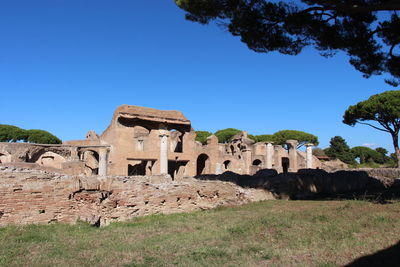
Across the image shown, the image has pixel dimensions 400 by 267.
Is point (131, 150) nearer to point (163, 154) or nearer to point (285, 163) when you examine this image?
point (163, 154)

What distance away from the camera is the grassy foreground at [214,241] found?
4273 millimetres

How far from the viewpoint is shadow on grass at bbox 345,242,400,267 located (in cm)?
377

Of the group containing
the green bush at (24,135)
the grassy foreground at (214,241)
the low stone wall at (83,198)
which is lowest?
the grassy foreground at (214,241)

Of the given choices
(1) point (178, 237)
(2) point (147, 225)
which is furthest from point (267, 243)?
(2) point (147, 225)

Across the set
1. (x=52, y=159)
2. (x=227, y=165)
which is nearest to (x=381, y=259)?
(x=52, y=159)

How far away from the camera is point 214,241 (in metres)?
5.30

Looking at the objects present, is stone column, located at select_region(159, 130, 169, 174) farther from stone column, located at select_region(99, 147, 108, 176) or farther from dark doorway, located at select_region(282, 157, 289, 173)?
dark doorway, located at select_region(282, 157, 289, 173)

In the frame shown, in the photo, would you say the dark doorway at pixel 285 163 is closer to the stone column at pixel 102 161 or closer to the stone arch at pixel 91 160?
the stone arch at pixel 91 160

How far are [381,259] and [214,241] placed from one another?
7.84 feet

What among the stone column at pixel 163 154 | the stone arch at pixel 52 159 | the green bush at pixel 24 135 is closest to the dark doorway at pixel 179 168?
the stone column at pixel 163 154

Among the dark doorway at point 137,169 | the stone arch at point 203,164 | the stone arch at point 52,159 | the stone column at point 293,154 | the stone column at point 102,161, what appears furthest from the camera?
the stone column at point 293,154

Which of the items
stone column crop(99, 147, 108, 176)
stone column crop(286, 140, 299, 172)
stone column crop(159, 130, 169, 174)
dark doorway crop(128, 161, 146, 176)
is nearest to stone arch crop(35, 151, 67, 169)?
dark doorway crop(128, 161, 146, 176)

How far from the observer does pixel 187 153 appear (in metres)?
23.5

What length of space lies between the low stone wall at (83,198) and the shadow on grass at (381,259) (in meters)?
5.12
